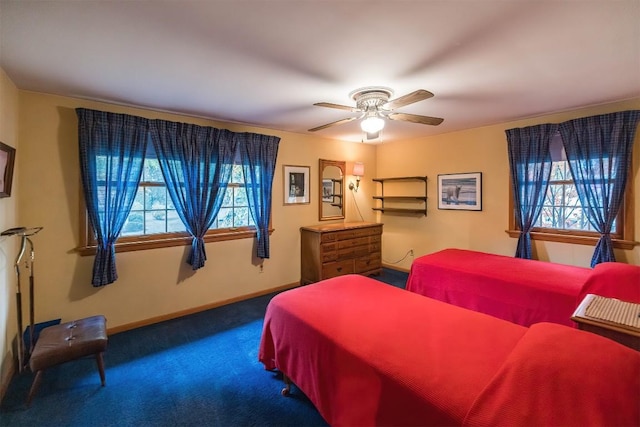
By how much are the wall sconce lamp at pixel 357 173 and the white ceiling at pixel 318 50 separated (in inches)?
82.9

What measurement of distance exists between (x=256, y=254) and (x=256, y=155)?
4.43 ft

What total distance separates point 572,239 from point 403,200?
7.70ft

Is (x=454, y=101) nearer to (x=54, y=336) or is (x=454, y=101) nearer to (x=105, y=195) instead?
(x=105, y=195)

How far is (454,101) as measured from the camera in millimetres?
2945

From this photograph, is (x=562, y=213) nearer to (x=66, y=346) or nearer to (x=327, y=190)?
(x=327, y=190)

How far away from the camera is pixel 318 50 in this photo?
1.91 metres

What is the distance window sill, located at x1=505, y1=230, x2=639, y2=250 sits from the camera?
3.03 metres

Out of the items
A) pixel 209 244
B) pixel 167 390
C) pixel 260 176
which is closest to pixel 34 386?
pixel 167 390

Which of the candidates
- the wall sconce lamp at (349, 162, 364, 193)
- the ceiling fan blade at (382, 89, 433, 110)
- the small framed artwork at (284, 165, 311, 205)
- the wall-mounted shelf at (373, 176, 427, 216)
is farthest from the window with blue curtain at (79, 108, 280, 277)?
the wall-mounted shelf at (373, 176, 427, 216)

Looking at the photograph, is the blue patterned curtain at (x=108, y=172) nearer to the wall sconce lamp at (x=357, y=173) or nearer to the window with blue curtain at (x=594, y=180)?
the wall sconce lamp at (x=357, y=173)

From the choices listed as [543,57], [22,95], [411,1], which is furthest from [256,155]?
[543,57]

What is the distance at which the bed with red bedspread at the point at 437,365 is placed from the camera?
3.23ft

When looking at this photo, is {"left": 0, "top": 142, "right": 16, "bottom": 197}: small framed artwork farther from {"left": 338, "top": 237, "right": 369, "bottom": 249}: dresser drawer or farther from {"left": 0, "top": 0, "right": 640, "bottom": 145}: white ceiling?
{"left": 338, "top": 237, "right": 369, "bottom": 249}: dresser drawer

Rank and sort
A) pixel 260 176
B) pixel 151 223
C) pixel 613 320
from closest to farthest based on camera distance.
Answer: pixel 613 320 < pixel 151 223 < pixel 260 176
